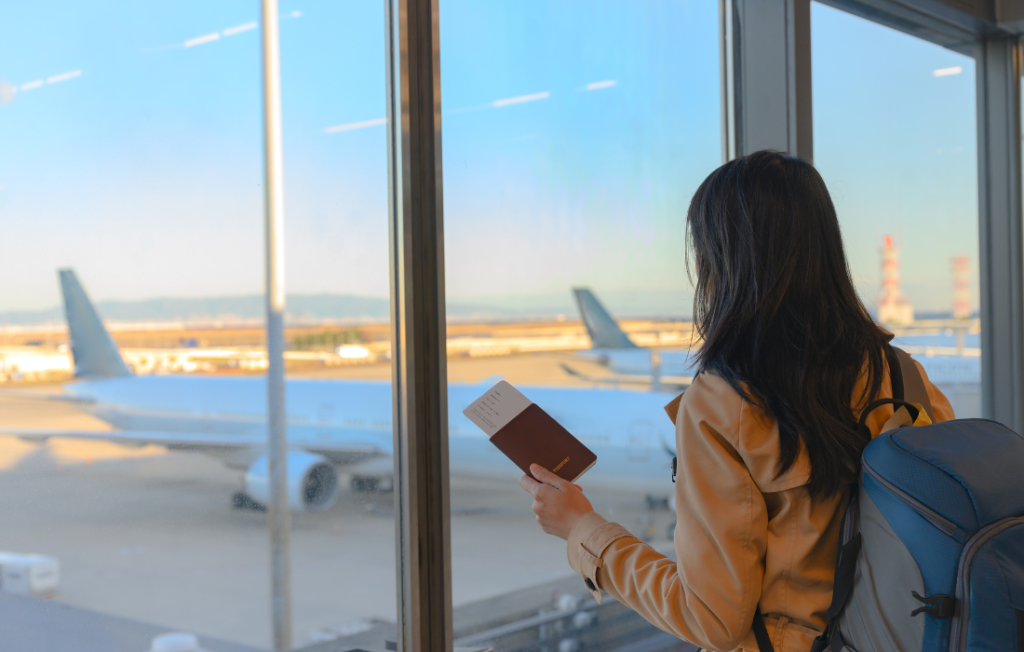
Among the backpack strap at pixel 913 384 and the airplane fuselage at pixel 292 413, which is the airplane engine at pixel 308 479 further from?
the backpack strap at pixel 913 384

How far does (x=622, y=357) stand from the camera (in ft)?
10.9

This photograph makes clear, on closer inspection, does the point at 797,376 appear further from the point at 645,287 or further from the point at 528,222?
the point at 645,287

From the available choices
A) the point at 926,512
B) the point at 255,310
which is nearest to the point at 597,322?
the point at 255,310

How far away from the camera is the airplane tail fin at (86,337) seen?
1.34 meters

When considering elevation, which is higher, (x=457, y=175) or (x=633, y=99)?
(x=633, y=99)

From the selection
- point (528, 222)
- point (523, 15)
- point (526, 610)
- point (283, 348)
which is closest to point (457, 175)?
point (283, 348)

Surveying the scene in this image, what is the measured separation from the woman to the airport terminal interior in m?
0.15

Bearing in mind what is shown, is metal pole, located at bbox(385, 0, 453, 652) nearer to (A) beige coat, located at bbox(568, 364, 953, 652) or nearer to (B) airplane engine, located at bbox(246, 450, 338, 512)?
(B) airplane engine, located at bbox(246, 450, 338, 512)

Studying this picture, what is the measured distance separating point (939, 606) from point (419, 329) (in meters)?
1.11

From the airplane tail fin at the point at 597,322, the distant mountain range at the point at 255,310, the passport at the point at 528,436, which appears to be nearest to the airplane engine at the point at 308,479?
the distant mountain range at the point at 255,310

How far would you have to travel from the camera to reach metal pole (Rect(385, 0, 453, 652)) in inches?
65.5

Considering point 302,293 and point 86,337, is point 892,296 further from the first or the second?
point 86,337

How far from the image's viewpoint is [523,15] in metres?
2.85

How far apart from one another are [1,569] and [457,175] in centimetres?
130
